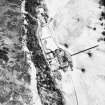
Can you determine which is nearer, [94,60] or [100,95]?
[100,95]

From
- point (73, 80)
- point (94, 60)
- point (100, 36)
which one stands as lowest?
point (73, 80)

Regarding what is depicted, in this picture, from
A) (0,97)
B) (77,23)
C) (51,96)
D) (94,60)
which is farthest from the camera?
(77,23)

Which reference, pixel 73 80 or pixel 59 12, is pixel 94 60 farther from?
pixel 59 12

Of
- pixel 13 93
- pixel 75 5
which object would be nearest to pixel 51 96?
pixel 13 93

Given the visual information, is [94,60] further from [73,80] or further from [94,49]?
[73,80]

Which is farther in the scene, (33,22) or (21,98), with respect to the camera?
(33,22)

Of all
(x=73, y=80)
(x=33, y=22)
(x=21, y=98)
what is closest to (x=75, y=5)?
(x=33, y=22)

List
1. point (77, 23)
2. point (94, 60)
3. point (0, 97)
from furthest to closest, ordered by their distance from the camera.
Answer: point (77, 23) < point (94, 60) < point (0, 97)

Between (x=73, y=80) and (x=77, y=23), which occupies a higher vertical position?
(x=77, y=23)

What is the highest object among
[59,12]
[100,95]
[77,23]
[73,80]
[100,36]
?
[59,12]
